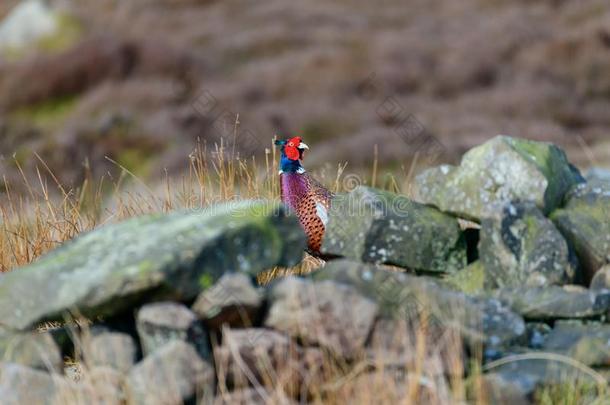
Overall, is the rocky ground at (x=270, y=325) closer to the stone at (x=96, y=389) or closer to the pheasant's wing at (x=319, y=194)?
the stone at (x=96, y=389)

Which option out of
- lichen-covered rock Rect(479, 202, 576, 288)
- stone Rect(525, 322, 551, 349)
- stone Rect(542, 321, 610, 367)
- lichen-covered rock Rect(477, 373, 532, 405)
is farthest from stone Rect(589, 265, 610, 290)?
lichen-covered rock Rect(477, 373, 532, 405)

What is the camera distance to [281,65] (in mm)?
25469

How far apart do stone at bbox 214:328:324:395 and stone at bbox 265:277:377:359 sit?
2.5 inches

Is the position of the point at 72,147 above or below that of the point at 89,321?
below

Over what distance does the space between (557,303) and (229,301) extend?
158cm

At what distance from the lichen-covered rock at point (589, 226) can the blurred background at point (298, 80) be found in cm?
1338

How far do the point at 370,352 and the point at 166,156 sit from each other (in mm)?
16192

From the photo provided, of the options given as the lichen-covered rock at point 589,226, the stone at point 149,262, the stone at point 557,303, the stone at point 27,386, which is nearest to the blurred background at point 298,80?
the lichen-covered rock at point 589,226

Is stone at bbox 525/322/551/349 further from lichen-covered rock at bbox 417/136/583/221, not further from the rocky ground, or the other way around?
lichen-covered rock at bbox 417/136/583/221

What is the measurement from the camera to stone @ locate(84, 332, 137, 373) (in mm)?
4441

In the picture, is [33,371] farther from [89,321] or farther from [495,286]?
[495,286]

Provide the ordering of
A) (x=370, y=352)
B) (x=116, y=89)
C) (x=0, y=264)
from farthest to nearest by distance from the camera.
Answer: (x=116, y=89) → (x=0, y=264) → (x=370, y=352)

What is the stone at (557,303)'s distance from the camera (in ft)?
15.4

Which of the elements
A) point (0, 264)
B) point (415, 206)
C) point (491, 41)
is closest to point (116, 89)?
point (491, 41)
